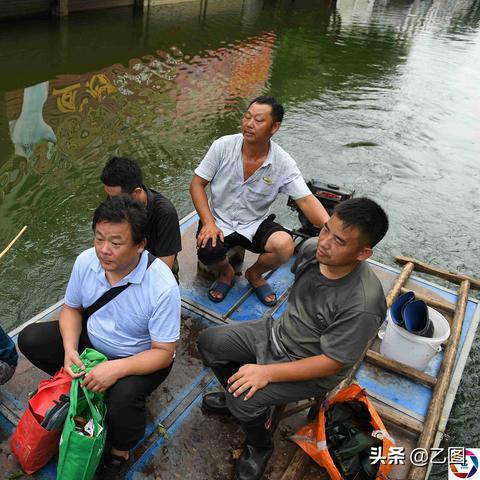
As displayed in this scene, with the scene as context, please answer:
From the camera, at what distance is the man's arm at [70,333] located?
2.32 metres

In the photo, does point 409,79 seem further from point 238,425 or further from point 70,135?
point 238,425

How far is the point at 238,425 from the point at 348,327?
1.12 meters

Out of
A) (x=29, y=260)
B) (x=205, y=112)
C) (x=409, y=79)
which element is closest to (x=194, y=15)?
(x=409, y=79)

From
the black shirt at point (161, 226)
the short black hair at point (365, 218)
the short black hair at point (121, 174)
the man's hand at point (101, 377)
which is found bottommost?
the man's hand at point (101, 377)

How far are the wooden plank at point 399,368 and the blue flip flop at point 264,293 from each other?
0.89 metres

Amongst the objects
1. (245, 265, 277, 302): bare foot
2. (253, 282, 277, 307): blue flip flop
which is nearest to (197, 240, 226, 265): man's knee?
(245, 265, 277, 302): bare foot

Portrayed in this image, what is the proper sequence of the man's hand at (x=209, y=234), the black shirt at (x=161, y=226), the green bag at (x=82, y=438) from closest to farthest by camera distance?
the green bag at (x=82, y=438), the black shirt at (x=161, y=226), the man's hand at (x=209, y=234)

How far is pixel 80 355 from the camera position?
2.41 meters

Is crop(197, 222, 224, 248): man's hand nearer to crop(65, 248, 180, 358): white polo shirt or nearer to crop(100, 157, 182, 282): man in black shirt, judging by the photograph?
crop(100, 157, 182, 282): man in black shirt

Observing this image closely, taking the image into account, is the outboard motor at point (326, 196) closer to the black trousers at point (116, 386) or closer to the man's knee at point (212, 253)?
the man's knee at point (212, 253)

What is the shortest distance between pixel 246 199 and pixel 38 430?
7.34 ft

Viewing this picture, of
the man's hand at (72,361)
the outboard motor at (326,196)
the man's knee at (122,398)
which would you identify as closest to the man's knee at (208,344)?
the man's knee at (122,398)

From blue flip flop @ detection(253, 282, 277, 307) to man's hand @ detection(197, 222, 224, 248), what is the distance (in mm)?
622

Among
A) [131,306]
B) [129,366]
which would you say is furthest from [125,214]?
[129,366]
